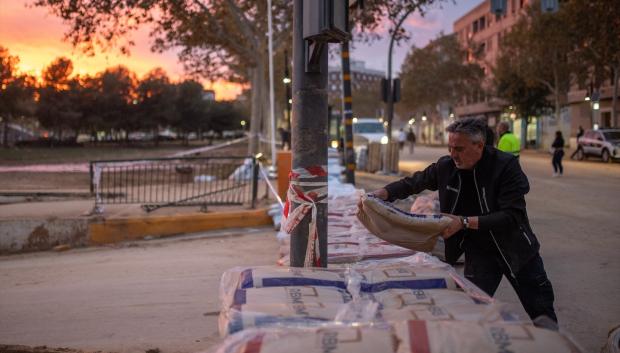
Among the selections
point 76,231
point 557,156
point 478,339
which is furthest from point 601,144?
point 478,339

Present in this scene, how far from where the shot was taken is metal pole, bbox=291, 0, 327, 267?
4141 mm

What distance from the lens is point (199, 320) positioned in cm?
495

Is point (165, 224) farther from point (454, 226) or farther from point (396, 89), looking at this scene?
point (396, 89)

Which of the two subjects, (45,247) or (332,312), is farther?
(45,247)

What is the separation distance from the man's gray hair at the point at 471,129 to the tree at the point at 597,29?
29.2m

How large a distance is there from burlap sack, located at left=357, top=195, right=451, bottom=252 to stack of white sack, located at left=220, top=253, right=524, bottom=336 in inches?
6.4

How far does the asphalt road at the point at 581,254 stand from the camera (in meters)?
4.89

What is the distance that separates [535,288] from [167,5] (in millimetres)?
21661

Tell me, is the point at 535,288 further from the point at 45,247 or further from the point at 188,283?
the point at 45,247

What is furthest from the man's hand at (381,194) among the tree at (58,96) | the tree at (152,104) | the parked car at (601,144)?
the tree at (152,104)

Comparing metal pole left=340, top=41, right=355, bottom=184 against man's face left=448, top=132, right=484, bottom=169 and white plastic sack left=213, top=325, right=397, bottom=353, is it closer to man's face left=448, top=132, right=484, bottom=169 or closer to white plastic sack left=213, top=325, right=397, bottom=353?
man's face left=448, top=132, right=484, bottom=169

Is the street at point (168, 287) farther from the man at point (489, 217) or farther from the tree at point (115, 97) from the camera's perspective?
the tree at point (115, 97)

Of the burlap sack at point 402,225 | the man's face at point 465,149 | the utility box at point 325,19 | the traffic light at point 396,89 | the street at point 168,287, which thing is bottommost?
the street at point 168,287

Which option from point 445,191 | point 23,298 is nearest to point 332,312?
point 445,191
